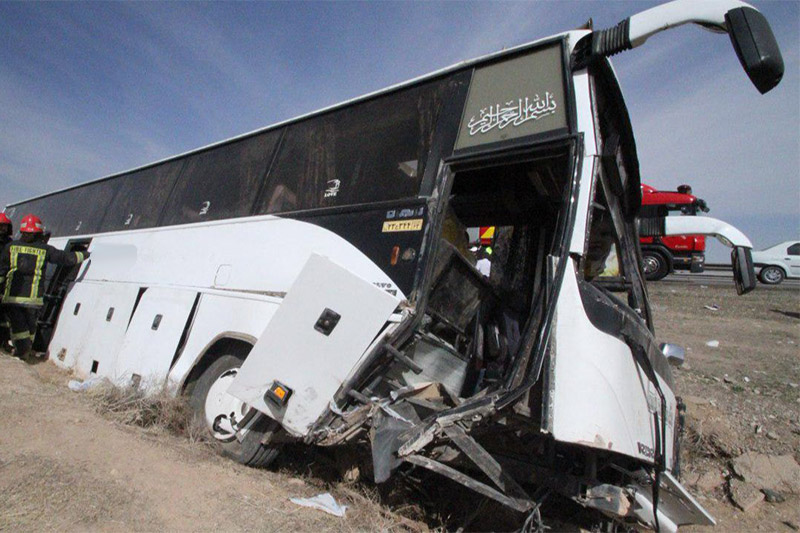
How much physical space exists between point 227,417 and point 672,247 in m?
12.7

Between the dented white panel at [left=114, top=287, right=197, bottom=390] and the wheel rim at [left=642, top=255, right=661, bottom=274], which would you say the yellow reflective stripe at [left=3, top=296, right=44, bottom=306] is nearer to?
the dented white panel at [left=114, top=287, right=197, bottom=390]

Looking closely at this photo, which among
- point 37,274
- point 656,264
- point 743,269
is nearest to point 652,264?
point 656,264

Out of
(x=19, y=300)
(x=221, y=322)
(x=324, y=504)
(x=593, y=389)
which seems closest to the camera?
(x=593, y=389)

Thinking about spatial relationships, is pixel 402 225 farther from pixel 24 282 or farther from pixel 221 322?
pixel 24 282

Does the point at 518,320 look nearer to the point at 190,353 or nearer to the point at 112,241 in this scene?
the point at 190,353

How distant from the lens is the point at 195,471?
278 centimetres

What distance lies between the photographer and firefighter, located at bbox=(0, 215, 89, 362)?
236 inches

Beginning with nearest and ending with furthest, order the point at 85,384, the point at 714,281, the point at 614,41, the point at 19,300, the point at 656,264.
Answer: the point at 614,41 → the point at 85,384 → the point at 19,300 → the point at 656,264 → the point at 714,281

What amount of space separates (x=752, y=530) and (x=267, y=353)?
3732 mm

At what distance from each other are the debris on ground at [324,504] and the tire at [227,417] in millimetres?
529

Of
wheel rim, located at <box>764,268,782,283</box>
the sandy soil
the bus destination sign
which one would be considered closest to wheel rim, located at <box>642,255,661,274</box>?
wheel rim, located at <box>764,268,782,283</box>

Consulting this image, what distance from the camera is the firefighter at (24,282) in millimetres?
→ 6004

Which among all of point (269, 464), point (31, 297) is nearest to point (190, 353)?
point (269, 464)

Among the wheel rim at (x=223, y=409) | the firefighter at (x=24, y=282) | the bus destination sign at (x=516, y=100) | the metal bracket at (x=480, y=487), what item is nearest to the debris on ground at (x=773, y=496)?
the metal bracket at (x=480, y=487)
